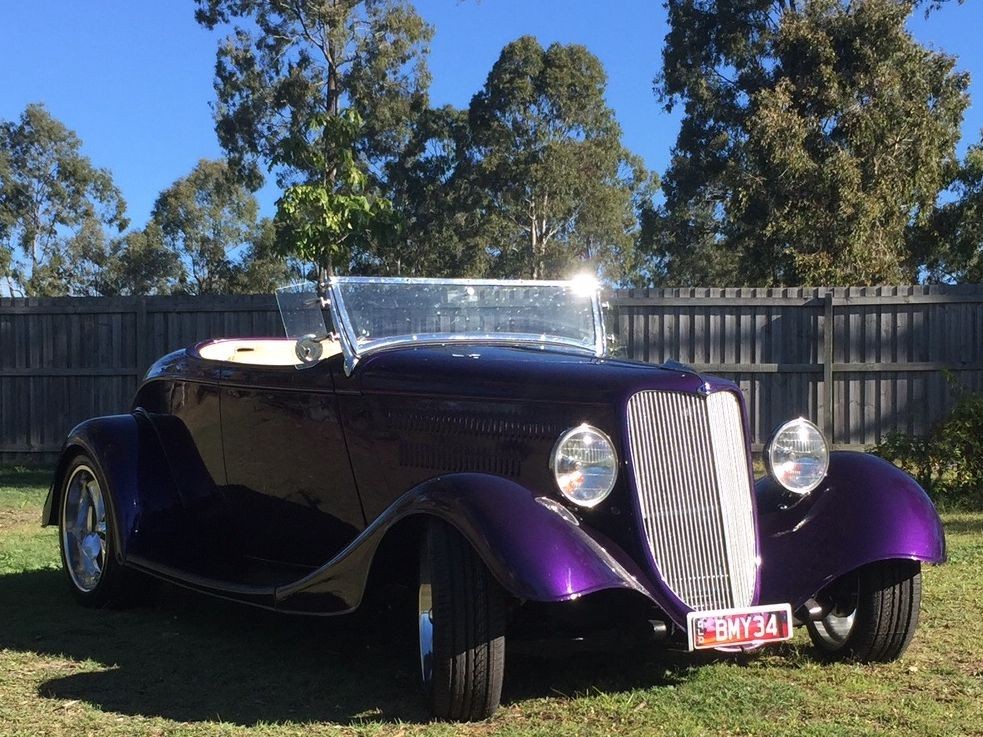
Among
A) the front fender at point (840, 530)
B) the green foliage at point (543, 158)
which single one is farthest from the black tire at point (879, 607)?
the green foliage at point (543, 158)

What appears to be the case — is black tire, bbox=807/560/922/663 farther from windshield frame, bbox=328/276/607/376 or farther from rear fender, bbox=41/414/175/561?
rear fender, bbox=41/414/175/561

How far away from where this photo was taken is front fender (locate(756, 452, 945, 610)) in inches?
150

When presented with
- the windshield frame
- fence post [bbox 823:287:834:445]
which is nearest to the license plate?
the windshield frame

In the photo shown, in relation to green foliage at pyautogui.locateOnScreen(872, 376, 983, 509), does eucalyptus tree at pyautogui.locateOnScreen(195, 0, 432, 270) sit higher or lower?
higher

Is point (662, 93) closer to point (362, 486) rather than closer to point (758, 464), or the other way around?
point (758, 464)

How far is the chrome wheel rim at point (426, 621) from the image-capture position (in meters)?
3.55

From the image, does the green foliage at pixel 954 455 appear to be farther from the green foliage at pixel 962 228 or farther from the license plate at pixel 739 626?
the green foliage at pixel 962 228

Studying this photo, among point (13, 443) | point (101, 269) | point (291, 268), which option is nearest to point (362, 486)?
point (13, 443)

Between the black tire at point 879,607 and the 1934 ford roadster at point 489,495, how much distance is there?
0.03ft

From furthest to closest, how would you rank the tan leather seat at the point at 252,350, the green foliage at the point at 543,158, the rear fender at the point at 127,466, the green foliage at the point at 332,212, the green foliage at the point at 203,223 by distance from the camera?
the green foliage at the point at 203,223
the green foliage at the point at 543,158
the green foliage at the point at 332,212
the tan leather seat at the point at 252,350
the rear fender at the point at 127,466

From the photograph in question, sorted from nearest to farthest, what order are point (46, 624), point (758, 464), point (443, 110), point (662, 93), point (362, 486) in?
point (362, 486) < point (46, 624) < point (758, 464) < point (662, 93) < point (443, 110)

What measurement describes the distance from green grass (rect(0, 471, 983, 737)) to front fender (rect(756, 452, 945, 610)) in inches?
16.5

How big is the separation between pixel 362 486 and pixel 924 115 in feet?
62.2

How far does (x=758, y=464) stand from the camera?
10055 millimetres
